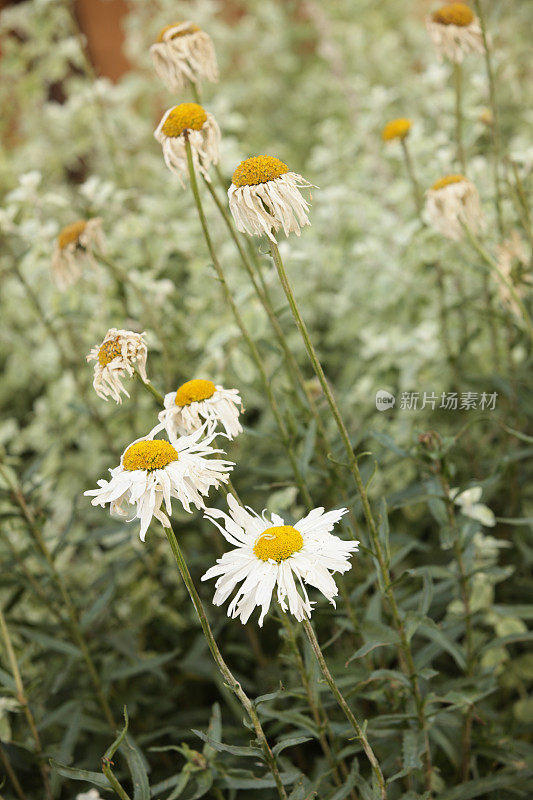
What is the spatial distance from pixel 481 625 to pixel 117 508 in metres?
1.06

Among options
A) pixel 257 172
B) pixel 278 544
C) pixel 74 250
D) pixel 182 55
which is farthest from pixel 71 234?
pixel 278 544

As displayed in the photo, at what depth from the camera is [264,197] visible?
758 mm

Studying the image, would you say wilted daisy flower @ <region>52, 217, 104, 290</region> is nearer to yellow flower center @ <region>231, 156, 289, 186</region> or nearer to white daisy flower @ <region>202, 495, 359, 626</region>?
yellow flower center @ <region>231, 156, 289, 186</region>

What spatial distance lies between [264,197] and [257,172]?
26 mm

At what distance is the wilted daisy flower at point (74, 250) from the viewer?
139 centimetres

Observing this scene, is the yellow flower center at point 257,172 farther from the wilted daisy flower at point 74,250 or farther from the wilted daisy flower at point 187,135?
the wilted daisy flower at point 74,250

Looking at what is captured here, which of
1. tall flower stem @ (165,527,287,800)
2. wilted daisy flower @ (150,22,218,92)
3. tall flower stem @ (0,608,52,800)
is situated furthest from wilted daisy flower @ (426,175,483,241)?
tall flower stem @ (0,608,52,800)

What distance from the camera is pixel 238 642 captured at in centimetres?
158

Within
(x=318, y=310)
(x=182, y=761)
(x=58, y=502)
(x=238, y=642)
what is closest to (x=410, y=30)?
(x=318, y=310)

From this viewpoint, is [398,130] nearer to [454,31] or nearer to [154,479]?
[454,31]

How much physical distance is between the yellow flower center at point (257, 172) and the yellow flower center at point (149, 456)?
28 centimetres

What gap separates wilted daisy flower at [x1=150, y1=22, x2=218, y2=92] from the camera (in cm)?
115

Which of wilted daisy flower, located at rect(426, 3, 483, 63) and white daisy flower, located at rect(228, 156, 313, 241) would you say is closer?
white daisy flower, located at rect(228, 156, 313, 241)

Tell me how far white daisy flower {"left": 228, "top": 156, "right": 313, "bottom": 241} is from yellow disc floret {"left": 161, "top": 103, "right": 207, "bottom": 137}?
0.24 m
